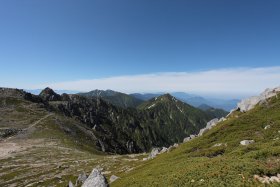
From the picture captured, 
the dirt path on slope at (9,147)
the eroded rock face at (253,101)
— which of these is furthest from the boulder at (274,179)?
the dirt path on slope at (9,147)

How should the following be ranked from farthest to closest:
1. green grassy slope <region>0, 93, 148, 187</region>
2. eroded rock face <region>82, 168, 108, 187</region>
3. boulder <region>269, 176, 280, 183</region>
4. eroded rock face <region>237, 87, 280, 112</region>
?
eroded rock face <region>237, 87, 280, 112</region>
green grassy slope <region>0, 93, 148, 187</region>
eroded rock face <region>82, 168, 108, 187</region>
boulder <region>269, 176, 280, 183</region>

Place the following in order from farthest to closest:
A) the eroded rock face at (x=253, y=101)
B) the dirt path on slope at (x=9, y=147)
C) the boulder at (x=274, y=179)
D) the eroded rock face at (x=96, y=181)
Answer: the dirt path on slope at (x=9, y=147) → the eroded rock face at (x=253, y=101) → the eroded rock face at (x=96, y=181) → the boulder at (x=274, y=179)

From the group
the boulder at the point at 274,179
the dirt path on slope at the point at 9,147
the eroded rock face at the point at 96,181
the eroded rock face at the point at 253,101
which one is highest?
the eroded rock face at the point at 253,101

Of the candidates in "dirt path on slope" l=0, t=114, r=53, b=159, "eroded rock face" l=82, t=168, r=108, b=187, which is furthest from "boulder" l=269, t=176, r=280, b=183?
"dirt path on slope" l=0, t=114, r=53, b=159

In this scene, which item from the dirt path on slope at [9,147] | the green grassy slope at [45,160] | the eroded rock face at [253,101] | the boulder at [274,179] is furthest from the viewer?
the dirt path on slope at [9,147]

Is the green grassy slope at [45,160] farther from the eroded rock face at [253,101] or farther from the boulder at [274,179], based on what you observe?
the boulder at [274,179]

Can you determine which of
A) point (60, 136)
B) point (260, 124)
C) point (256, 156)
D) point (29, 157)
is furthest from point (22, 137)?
point (256, 156)

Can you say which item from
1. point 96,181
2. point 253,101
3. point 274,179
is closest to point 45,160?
point 96,181

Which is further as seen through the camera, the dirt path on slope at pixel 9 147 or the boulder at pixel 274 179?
the dirt path on slope at pixel 9 147

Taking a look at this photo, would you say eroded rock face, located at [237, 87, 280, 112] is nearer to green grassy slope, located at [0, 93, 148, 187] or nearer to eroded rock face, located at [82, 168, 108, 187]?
green grassy slope, located at [0, 93, 148, 187]

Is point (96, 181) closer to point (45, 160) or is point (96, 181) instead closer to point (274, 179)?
point (274, 179)

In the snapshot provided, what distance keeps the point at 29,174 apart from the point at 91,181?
224ft

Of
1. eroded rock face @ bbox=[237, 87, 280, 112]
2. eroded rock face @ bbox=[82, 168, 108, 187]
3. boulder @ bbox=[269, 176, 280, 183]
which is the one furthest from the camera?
eroded rock face @ bbox=[237, 87, 280, 112]

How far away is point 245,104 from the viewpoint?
9525 centimetres
